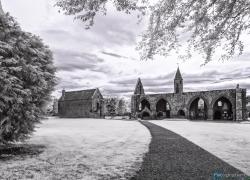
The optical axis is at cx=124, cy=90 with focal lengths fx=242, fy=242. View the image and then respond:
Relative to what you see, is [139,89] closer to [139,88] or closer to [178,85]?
[139,88]

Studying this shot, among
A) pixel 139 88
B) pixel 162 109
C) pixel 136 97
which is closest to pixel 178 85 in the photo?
pixel 162 109

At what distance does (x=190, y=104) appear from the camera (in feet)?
188

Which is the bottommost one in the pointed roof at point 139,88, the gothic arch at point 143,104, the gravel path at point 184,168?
the gravel path at point 184,168

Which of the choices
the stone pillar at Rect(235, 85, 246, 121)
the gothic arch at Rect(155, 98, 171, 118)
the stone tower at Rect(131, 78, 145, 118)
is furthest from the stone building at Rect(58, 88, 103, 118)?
the stone pillar at Rect(235, 85, 246, 121)

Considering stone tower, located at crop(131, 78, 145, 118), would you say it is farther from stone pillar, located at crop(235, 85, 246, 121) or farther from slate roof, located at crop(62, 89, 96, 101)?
stone pillar, located at crop(235, 85, 246, 121)

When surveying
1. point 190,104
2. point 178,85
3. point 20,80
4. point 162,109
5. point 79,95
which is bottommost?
point 162,109

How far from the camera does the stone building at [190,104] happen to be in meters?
49.8

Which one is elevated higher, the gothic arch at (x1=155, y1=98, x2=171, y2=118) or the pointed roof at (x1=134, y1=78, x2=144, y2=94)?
the pointed roof at (x1=134, y1=78, x2=144, y2=94)

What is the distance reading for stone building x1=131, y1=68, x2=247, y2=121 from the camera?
49.8m

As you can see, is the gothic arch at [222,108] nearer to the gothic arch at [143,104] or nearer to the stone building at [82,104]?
the gothic arch at [143,104]

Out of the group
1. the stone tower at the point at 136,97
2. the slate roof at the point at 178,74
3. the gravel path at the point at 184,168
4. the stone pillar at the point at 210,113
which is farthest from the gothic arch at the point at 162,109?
the gravel path at the point at 184,168

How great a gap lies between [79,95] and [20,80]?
67884mm

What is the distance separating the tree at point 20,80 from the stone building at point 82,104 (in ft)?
199

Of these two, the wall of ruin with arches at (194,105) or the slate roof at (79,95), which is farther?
the slate roof at (79,95)
